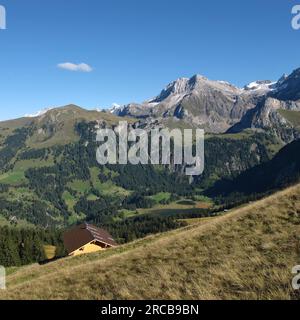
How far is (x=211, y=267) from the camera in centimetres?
2302

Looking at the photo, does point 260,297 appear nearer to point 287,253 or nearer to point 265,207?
point 287,253

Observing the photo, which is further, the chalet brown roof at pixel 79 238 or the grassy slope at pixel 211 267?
the chalet brown roof at pixel 79 238

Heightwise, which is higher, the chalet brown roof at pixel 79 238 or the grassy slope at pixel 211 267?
the grassy slope at pixel 211 267

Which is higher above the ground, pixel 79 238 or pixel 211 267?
pixel 211 267

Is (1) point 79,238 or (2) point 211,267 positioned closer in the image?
(2) point 211,267

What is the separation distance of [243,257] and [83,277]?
10.0 meters

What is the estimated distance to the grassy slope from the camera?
1981 cm

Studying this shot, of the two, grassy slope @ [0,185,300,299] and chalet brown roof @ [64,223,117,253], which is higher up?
grassy slope @ [0,185,300,299]

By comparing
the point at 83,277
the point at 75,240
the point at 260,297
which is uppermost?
the point at 260,297

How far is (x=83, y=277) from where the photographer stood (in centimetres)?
2723

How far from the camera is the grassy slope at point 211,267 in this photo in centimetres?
1981
